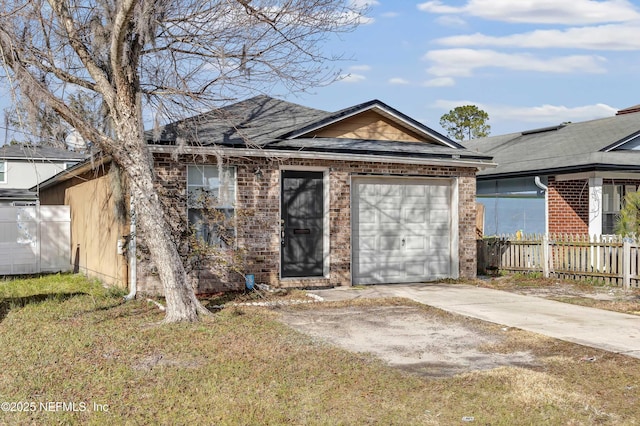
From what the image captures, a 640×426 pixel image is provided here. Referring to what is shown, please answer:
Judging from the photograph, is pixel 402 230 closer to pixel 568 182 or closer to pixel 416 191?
pixel 416 191

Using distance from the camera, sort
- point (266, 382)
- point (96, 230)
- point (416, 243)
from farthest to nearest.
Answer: point (96, 230), point (416, 243), point (266, 382)

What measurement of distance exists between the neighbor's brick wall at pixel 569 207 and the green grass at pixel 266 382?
9678 millimetres

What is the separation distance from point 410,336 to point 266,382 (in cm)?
303

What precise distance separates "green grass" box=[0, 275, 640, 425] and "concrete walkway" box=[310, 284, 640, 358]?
2.13 ft

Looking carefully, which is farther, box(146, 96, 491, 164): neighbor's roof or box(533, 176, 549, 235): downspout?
box(533, 176, 549, 235): downspout

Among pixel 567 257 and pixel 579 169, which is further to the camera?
pixel 579 169

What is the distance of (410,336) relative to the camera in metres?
8.86

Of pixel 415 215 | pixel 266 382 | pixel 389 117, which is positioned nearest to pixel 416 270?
pixel 415 215

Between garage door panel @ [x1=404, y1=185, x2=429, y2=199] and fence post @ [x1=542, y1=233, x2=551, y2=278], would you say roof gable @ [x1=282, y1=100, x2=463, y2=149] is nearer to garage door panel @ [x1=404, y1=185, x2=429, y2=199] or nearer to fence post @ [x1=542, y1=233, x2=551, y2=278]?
garage door panel @ [x1=404, y1=185, x2=429, y2=199]

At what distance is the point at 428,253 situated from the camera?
587 inches

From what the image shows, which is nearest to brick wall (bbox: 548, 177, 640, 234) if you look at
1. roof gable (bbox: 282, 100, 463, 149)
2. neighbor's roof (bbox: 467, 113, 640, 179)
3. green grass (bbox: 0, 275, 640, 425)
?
neighbor's roof (bbox: 467, 113, 640, 179)

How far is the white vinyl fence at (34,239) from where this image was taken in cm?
1773

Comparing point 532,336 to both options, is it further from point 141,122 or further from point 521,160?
point 521,160

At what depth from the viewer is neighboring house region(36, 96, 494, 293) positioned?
1241 centimetres
